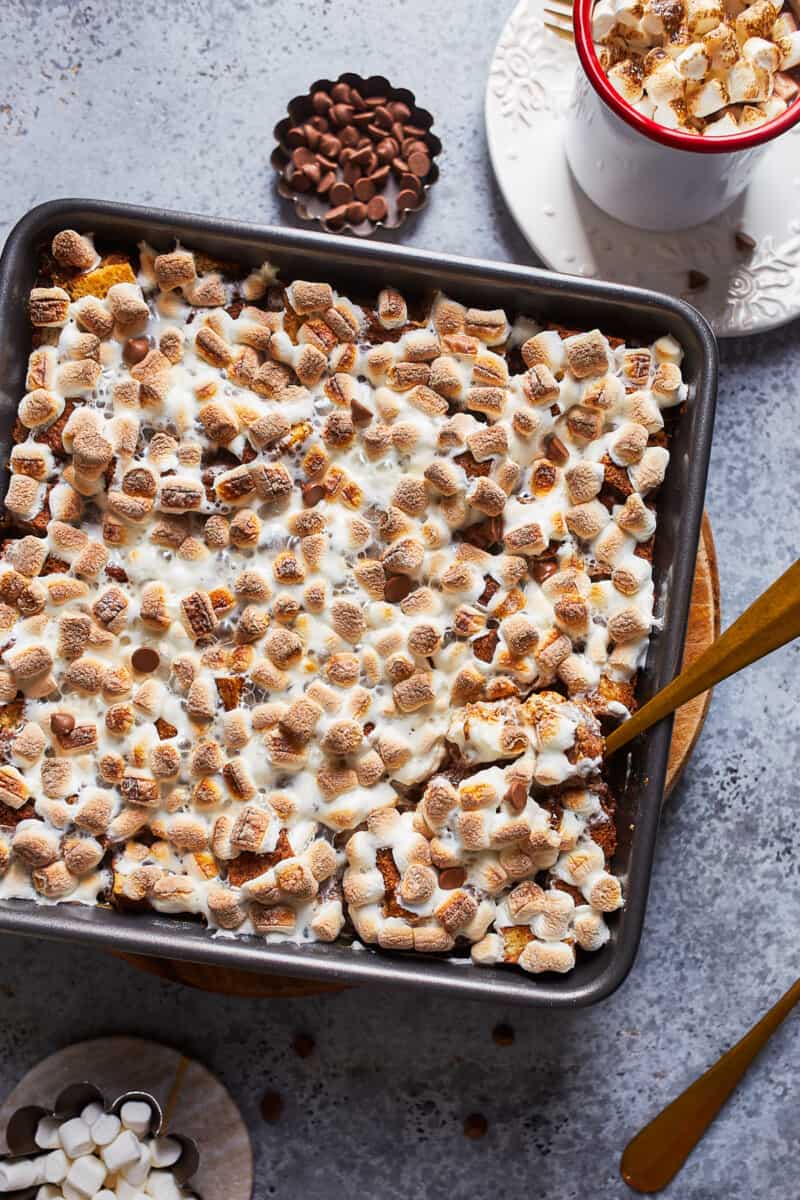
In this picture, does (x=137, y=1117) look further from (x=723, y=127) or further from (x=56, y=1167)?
(x=723, y=127)

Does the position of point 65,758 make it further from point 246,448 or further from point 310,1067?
point 310,1067

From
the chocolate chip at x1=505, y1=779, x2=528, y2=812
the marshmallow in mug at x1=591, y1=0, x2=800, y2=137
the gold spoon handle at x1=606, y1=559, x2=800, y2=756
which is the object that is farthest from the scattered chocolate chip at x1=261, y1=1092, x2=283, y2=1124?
the marshmallow in mug at x1=591, y1=0, x2=800, y2=137

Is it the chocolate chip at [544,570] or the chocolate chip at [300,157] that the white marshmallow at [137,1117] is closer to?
the chocolate chip at [544,570]

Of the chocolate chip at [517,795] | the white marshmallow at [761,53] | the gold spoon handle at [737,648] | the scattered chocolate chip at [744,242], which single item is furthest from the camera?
the scattered chocolate chip at [744,242]

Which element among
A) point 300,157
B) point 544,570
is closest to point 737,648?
point 544,570

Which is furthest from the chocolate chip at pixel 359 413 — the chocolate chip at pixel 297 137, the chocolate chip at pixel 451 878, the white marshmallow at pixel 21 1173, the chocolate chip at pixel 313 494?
the white marshmallow at pixel 21 1173

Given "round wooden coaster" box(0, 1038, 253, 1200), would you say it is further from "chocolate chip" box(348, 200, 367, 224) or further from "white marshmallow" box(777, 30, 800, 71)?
"white marshmallow" box(777, 30, 800, 71)
